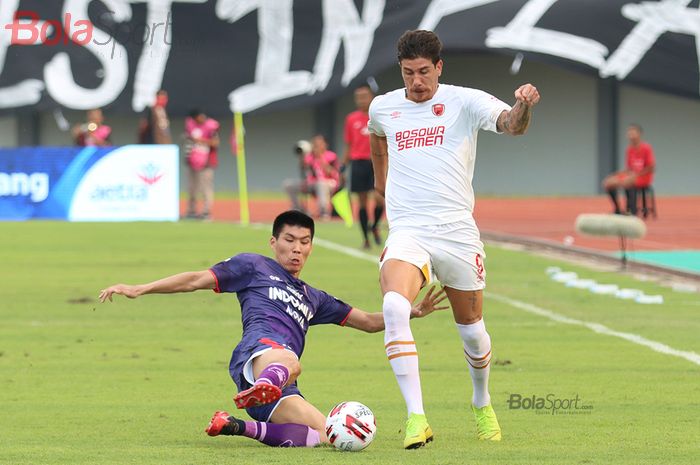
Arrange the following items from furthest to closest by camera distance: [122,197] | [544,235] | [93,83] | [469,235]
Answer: [93,83]
[122,197]
[544,235]
[469,235]

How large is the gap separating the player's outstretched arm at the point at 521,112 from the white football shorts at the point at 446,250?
65cm

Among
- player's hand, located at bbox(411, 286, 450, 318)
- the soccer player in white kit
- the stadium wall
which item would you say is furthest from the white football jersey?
the stadium wall

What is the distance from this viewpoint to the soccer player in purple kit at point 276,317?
25.6ft

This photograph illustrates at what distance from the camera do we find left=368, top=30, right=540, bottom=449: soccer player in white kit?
8.17 m

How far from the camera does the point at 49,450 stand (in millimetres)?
7660

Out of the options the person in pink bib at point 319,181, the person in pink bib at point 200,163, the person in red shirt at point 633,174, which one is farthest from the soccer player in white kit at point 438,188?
the person in red shirt at point 633,174

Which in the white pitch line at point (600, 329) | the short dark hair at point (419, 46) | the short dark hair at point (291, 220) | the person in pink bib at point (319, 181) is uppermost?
the person in pink bib at point (319, 181)

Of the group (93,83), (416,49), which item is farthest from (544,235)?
(416,49)

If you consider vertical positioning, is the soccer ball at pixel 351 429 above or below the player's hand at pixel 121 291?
below

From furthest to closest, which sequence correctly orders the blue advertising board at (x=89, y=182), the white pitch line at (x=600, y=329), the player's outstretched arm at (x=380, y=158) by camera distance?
the blue advertising board at (x=89, y=182), the white pitch line at (x=600, y=329), the player's outstretched arm at (x=380, y=158)

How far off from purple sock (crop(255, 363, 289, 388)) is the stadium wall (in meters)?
35.9

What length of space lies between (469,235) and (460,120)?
24.4 inches

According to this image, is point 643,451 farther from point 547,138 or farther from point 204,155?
point 547,138

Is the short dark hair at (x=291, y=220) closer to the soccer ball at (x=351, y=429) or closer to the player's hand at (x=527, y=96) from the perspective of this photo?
the soccer ball at (x=351, y=429)
